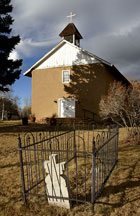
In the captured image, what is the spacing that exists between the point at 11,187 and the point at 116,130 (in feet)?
11.4

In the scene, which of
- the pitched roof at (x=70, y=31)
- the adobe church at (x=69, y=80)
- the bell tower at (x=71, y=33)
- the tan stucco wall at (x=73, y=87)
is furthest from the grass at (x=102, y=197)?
the pitched roof at (x=70, y=31)

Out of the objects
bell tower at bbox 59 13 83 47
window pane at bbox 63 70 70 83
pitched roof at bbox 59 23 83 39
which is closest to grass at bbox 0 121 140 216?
window pane at bbox 63 70 70 83

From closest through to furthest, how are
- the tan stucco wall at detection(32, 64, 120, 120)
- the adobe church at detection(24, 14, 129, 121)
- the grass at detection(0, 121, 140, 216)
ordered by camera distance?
the grass at detection(0, 121, 140, 216)
the tan stucco wall at detection(32, 64, 120, 120)
the adobe church at detection(24, 14, 129, 121)

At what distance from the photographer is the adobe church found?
15852 millimetres

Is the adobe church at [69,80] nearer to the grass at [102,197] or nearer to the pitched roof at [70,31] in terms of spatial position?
the pitched roof at [70,31]

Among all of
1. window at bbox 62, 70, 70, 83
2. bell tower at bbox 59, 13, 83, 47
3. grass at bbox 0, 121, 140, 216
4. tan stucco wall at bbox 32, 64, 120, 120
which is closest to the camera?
grass at bbox 0, 121, 140, 216

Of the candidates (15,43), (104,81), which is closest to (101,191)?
(15,43)

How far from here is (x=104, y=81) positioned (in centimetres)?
1545

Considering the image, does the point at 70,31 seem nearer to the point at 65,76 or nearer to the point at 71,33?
the point at 71,33

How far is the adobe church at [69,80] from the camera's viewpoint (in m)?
15.9

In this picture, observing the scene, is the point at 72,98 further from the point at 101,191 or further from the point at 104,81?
the point at 101,191

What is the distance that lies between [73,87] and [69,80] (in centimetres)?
87

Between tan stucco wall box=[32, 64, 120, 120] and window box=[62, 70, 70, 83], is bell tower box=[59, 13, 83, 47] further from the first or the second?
tan stucco wall box=[32, 64, 120, 120]

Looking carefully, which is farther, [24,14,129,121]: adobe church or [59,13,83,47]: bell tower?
[59,13,83,47]: bell tower
